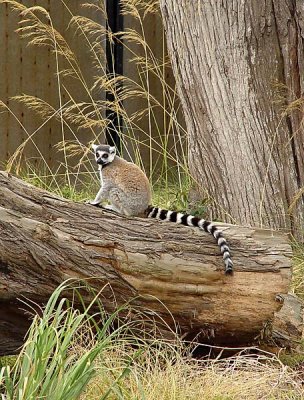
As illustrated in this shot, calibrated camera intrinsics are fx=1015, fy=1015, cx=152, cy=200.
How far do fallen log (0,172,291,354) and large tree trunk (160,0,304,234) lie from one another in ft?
5.50

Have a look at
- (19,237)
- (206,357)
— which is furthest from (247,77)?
(19,237)

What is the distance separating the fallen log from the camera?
16.8 ft

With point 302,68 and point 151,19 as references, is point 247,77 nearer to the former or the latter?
point 302,68

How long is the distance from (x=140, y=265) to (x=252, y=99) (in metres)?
2.52

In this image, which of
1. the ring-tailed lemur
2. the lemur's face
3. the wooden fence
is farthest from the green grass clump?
the wooden fence

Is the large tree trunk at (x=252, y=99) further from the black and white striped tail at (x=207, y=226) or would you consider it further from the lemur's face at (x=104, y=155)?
the black and white striped tail at (x=207, y=226)

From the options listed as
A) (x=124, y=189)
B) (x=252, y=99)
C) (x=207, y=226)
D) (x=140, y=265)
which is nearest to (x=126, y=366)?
(x=140, y=265)

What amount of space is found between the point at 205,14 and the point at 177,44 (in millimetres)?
374

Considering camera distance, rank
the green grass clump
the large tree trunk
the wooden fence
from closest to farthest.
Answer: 1. the green grass clump
2. the large tree trunk
3. the wooden fence

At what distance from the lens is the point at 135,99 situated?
10.5m

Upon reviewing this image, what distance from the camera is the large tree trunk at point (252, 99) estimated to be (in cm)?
743

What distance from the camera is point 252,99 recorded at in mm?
7531

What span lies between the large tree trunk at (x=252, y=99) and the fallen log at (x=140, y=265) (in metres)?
1.68

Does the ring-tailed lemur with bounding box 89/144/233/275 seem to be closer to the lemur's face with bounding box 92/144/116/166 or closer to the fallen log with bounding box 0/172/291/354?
the lemur's face with bounding box 92/144/116/166
